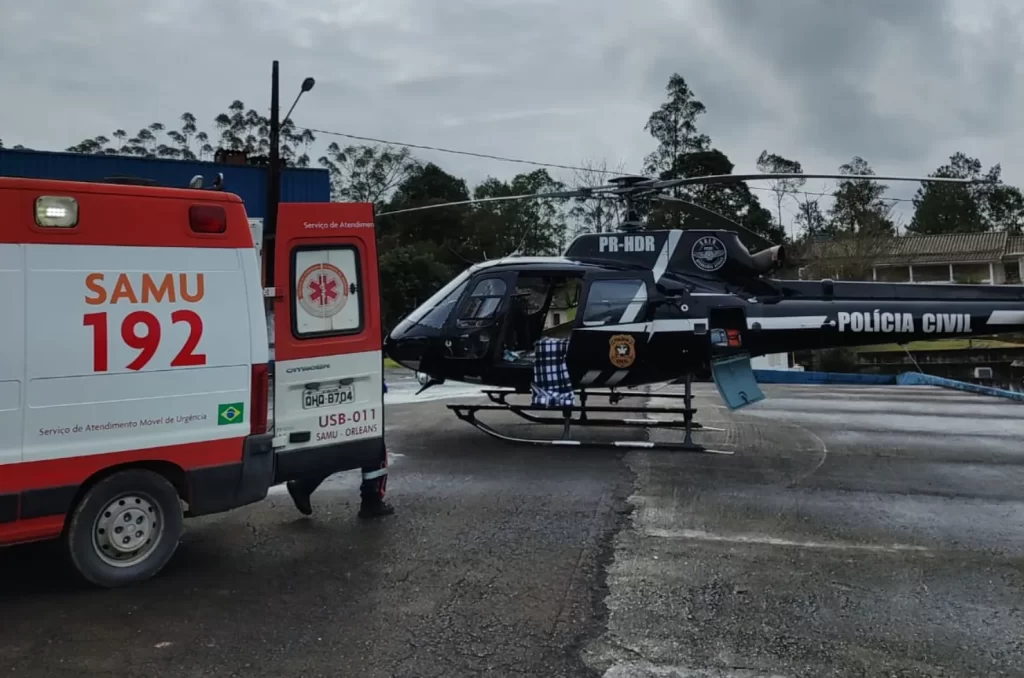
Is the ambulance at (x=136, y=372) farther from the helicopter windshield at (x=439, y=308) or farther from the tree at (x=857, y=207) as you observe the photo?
the tree at (x=857, y=207)

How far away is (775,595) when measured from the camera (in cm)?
457

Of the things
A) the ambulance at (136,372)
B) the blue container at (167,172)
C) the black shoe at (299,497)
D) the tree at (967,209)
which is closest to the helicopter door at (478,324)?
the blue container at (167,172)

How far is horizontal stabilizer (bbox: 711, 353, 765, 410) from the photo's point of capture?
9773mm

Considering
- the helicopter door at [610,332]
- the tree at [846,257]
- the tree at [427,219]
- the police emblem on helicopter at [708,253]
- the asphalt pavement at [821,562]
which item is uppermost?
the tree at [427,219]

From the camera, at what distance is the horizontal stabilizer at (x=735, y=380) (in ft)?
32.1

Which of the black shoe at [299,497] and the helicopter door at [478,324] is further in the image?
the helicopter door at [478,324]

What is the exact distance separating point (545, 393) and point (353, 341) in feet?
13.4

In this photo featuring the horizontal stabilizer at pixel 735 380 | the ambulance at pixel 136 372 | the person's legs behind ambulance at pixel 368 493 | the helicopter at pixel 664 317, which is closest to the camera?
the ambulance at pixel 136 372

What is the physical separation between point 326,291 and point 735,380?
19.3 ft

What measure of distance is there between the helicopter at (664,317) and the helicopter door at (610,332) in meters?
0.01

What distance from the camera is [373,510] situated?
20.7ft

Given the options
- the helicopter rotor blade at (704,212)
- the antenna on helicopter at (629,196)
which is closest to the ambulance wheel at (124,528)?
the antenna on helicopter at (629,196)

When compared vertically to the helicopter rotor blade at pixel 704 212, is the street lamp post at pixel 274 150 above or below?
above

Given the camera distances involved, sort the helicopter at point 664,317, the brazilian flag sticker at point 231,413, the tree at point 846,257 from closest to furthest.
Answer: the brazilian flag sticker at point 231,413 → the helicopter at point 664,317 → the tree at point 846,257
